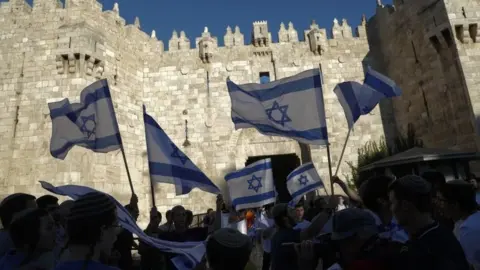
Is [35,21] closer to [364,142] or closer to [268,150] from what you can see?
[268,150]

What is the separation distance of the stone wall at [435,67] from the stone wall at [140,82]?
123 cm

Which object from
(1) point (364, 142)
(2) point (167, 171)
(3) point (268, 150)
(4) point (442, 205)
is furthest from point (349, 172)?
(4) point (442, 205)

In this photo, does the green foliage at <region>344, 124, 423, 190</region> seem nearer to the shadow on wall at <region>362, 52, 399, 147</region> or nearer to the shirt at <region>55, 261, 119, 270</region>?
Result: the shadow on wall at <region>362, 52, 399, 147</region>

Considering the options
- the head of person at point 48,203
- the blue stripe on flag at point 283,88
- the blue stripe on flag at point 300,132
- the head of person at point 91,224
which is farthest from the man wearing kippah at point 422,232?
the head of person at point 48,203

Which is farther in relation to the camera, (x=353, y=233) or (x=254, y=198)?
(x=254, y=198)

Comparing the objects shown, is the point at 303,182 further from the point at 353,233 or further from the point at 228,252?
the point at 228,252

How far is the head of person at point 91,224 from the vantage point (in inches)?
65.9

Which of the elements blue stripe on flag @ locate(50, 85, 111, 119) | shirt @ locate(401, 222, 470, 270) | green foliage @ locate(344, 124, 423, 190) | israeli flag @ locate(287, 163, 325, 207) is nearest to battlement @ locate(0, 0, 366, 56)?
green foliage @ locate(344, 124, 423, 190)

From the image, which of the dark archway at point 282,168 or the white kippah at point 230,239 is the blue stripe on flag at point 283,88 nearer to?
the white kippah at point 230,239

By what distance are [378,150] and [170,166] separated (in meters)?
9.78

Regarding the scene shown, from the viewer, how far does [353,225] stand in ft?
6.22

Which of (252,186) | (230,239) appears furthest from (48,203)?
(252,186)

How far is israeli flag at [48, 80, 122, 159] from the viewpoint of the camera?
17.5ft

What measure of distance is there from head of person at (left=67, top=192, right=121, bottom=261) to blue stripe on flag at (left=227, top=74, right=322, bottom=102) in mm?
3728
